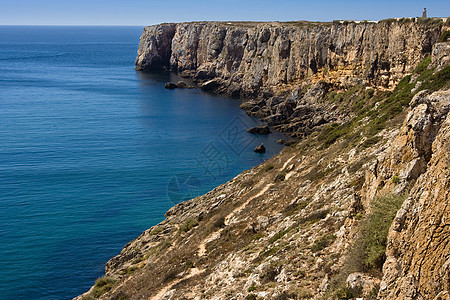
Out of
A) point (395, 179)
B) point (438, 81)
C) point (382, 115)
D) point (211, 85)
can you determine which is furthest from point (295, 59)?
point (395, 179)

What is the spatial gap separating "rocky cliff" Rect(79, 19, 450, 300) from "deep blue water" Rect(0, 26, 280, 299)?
6352 mm

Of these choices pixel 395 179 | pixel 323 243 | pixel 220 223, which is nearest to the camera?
pixel 395 179

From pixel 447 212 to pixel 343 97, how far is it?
65.8 metres

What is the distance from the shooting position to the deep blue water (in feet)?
122

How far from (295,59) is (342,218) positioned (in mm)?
73739

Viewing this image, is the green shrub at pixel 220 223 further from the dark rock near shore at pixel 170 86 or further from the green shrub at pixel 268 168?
the dark rock near shore at pixel 170 86

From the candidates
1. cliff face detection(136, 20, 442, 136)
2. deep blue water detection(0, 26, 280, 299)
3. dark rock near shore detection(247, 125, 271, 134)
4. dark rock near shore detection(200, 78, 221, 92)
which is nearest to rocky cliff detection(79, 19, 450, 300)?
cliff face detection(136, 20, 442, 136)

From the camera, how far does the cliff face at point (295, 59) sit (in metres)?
59.4

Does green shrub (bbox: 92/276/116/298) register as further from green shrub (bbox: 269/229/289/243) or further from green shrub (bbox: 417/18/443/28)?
green shrub (bbox: 417/18/443/28)

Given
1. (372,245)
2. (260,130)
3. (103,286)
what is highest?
(372,245)

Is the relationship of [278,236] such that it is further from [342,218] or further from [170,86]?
[170,86]

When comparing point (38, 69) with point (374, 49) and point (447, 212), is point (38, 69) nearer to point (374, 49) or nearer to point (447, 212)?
point (374, 49)

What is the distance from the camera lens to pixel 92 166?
2275 inches

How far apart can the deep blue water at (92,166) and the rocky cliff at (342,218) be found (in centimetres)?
635
